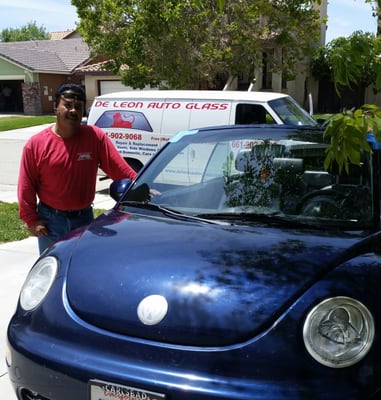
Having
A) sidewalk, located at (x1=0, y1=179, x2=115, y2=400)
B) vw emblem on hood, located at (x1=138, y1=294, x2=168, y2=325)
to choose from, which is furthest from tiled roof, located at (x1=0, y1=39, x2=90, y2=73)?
vw emblem on hood, located at (x1=138, y1=294, x2=168, y2=325)

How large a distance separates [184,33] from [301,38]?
15.9 ft

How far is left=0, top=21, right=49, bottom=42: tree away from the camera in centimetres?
6652

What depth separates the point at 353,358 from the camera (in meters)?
1.79

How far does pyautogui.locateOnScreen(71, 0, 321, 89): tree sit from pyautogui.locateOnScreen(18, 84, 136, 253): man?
39.5 feet

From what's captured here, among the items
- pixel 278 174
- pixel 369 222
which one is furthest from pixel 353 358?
pixel 278 174

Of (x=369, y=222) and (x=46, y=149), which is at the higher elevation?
(x=46, y=149)

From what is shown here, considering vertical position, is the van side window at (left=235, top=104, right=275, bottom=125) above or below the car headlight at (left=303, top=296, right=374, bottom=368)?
above

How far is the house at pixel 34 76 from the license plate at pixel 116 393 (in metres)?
30.8

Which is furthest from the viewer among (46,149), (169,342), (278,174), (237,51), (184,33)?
(237,51)

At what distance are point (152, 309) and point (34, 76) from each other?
31744 millimetres

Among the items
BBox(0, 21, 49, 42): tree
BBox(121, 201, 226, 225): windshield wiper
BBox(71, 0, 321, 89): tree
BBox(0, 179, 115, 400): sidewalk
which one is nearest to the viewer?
BBox(121, 201, 226, 225): windshield wiper

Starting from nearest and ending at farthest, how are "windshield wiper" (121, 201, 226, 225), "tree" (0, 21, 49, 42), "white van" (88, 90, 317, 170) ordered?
"windshield wiper" (121, 201, 226, 225), "white van" (88, 90, 317, 170), "tree" (0, 21, 49, 42)

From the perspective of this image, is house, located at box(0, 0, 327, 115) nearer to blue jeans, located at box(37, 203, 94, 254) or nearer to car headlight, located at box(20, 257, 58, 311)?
blue jeans, located at box(37, 203, 94, 254)

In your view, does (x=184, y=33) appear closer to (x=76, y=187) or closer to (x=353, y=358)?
(x=76, y=187)
